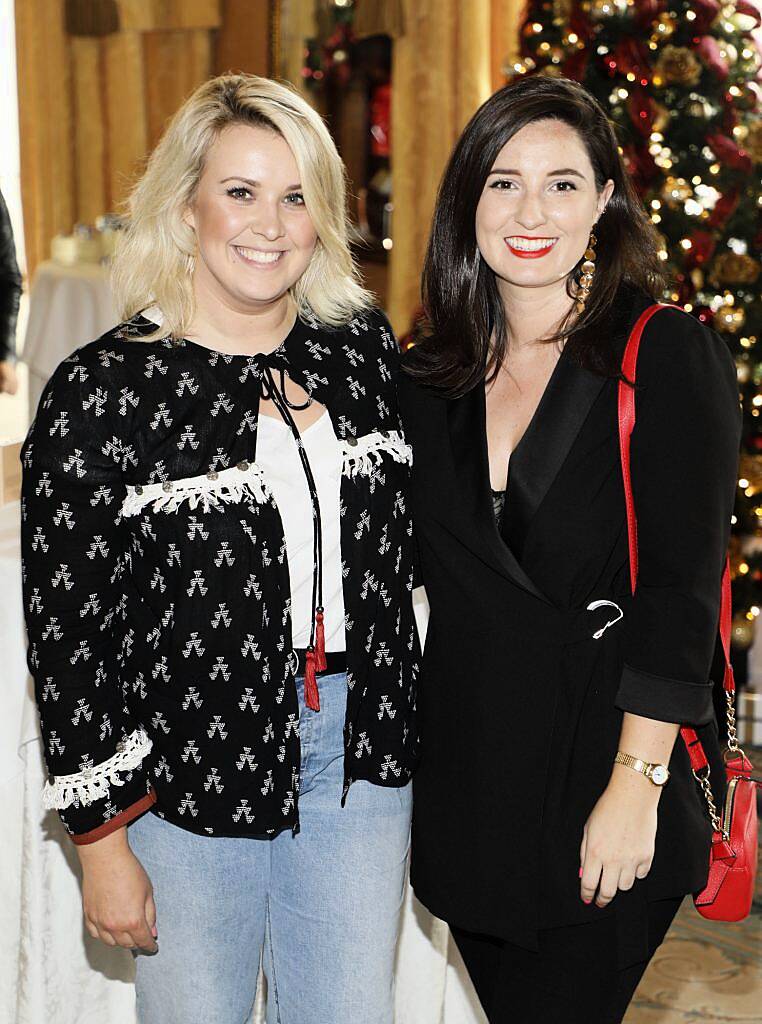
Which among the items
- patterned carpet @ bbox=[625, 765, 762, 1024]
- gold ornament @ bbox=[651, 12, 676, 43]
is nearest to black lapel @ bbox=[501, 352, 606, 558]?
patterned carpet @ bbox=[625, 765, 762, 1024]

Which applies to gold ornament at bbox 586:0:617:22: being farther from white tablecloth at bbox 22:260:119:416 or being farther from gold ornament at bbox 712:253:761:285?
white tablecloth at bbox 22:260:119:416

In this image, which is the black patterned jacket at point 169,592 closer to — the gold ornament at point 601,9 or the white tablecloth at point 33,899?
the white tablecloth at point 33,899

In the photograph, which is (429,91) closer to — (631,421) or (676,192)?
(676,192)

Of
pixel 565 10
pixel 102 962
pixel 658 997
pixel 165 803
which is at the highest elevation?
pixel 565 10

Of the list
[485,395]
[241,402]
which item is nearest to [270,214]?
[241,402]

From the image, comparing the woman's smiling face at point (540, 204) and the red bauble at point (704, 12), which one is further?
the red bauble at point (704, 12)

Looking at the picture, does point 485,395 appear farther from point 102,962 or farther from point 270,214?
point 102,962

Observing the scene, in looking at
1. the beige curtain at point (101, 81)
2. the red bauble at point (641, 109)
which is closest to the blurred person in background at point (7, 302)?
the red bauble at point (641, 109)

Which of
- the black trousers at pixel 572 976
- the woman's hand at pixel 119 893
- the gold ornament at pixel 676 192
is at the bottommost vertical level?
the black trousers at pixel 572 976

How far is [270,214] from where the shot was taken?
1.77 m

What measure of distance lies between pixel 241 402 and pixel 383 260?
20.6 ft

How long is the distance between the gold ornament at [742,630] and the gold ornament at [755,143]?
1.63m

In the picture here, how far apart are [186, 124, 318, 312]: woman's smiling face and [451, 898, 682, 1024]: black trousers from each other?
3.49 ft

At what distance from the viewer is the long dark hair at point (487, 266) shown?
6.08ft
